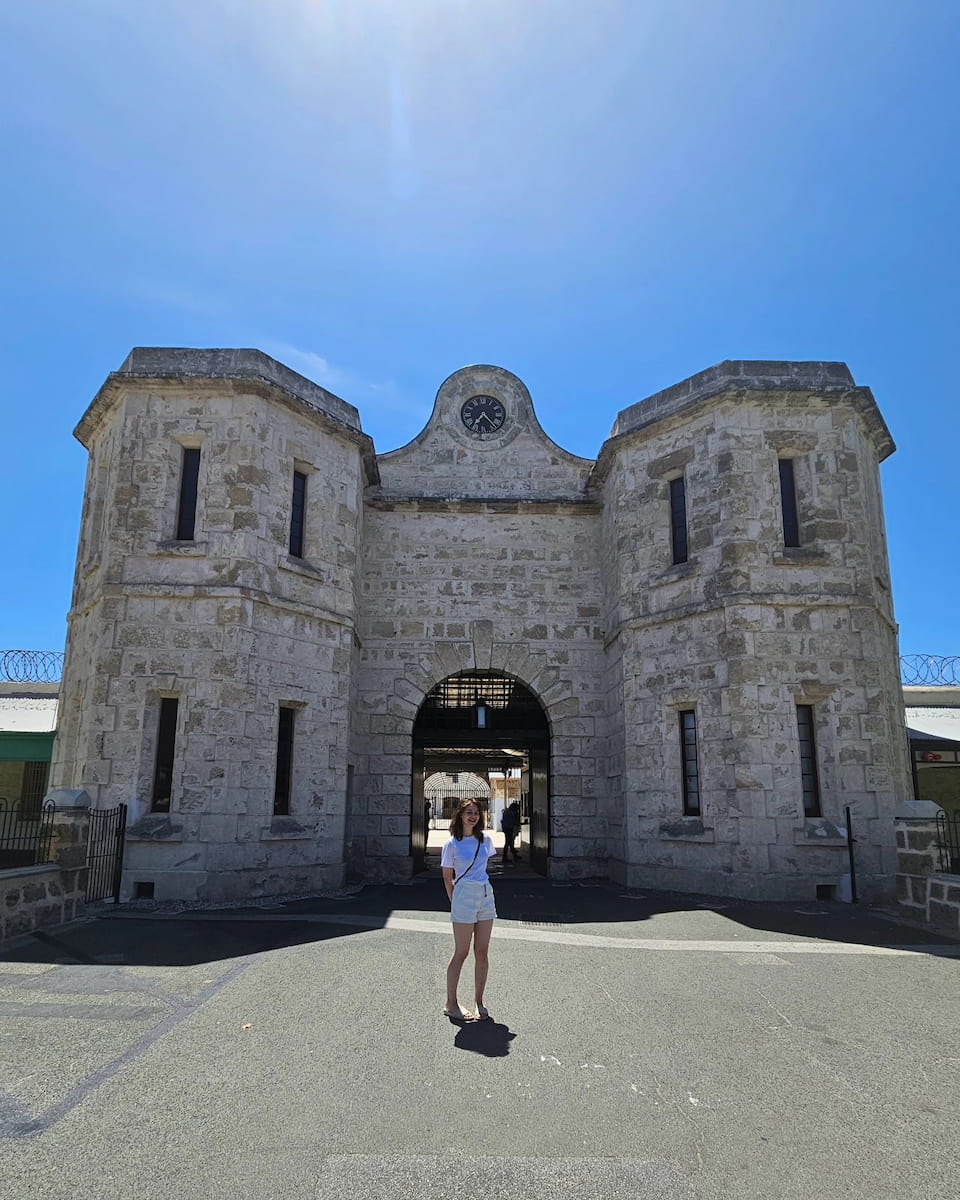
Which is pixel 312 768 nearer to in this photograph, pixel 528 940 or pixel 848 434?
pixel 528 940

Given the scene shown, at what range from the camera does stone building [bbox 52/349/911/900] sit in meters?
11.4

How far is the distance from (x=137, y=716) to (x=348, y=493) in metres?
5.29

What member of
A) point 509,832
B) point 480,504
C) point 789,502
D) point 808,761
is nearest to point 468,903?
point 808,761

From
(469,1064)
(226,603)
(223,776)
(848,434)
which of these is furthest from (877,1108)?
(848,434)

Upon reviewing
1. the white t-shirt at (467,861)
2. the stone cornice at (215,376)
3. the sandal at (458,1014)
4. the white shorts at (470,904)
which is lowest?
the sandal at (458,1014)

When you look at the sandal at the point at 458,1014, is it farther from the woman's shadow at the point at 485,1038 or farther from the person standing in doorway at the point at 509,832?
the person standing in doorway at the point at 509,832

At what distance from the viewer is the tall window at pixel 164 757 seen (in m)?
11.4

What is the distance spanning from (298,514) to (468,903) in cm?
921

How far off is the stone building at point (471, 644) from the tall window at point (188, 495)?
40 millimetres

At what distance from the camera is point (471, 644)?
15.5 metres

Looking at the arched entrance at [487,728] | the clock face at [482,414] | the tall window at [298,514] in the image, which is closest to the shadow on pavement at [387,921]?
the arched entrance at [487,728]

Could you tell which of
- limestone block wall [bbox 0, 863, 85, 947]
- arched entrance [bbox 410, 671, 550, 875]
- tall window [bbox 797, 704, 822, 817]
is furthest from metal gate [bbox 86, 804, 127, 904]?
tall window [bbox 797, 704, 822, 817]

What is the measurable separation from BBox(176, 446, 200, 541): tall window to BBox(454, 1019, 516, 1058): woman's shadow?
362 inches

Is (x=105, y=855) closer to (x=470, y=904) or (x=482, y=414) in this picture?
(x=470, y=904)
